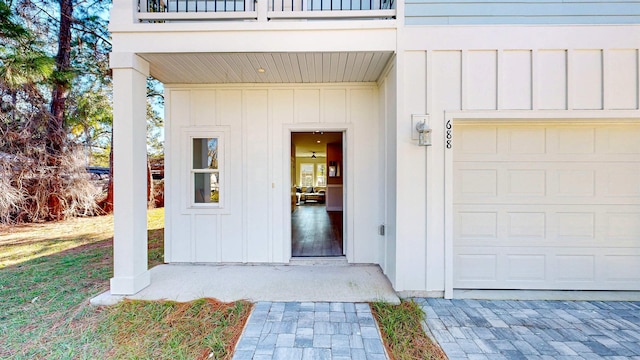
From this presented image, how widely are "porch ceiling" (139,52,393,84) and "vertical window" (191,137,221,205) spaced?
3.03 ft

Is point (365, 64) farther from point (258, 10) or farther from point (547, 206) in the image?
point (547, 206)

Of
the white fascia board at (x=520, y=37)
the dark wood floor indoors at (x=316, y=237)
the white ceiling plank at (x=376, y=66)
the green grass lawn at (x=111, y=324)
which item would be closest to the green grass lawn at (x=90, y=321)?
→ the green grass lawn at (x=111, y=324)

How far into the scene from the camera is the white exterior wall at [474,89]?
3172mm

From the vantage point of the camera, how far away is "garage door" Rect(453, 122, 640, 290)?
10.9 feet

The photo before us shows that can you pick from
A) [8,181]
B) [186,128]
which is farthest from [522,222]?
[8,181]

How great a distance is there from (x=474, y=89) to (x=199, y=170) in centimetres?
385

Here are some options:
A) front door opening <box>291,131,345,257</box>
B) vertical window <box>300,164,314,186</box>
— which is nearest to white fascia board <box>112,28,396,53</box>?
front door opening <box>291,131,345,257</box>

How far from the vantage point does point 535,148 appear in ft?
11.2

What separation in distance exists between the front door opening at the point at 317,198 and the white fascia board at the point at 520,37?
202 cm

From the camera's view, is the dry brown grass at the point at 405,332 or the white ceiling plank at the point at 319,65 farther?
the white ceiling plank at the point at 319,65

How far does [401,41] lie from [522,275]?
3.13 meters

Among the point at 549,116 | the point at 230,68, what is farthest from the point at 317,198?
the point at 549,116

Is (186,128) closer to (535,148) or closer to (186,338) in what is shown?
(186,338)

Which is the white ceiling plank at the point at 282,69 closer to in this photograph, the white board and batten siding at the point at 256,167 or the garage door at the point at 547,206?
the white board and batten siding at the point at 256,167
